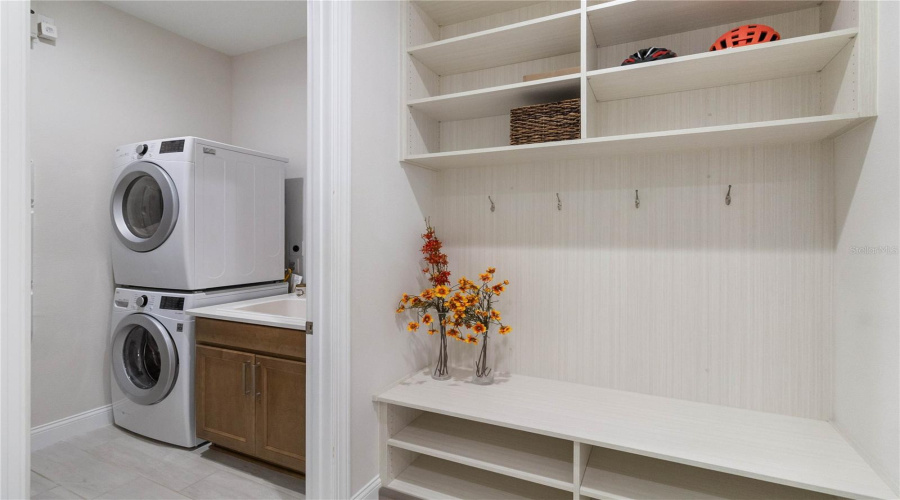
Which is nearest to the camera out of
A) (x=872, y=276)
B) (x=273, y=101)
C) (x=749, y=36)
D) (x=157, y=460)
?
(x=872, y=276)

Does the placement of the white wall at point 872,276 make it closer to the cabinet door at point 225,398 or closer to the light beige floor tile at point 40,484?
the cabinet door at point 225,398

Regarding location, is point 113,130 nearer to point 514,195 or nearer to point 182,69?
point 182,69

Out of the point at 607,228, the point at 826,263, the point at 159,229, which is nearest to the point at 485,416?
the point at 607,228

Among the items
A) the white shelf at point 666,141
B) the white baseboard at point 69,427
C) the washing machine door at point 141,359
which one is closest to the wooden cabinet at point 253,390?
the washing machine door at point 141,359

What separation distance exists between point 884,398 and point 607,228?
101 cm

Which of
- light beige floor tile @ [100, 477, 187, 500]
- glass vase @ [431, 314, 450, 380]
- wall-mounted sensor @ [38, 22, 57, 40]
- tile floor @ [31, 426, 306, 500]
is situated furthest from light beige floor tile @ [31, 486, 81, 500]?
wall-mounted sensor @ [38, 22, 57, 40]

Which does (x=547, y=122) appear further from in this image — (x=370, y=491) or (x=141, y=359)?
(x=141, y=359)

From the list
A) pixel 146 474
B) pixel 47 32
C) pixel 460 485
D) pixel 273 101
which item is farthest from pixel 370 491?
pixel 273 101

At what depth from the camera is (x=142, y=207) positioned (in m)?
2.55

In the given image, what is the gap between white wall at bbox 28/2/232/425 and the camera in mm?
2396

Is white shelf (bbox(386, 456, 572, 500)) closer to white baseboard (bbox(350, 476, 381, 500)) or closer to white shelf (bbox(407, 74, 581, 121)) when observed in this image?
white baseboard (bbox(350, 476, 381, 500))

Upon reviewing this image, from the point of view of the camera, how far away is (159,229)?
2.39 meters

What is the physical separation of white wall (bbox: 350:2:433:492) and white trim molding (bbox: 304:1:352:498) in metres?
0.06

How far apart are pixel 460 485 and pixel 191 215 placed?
6.22ft
